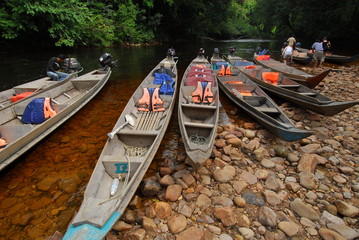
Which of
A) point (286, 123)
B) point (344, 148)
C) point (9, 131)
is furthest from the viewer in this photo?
point (286, 123)

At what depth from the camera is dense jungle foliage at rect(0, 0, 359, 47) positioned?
1605 centimetres

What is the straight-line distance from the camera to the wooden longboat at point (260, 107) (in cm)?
561

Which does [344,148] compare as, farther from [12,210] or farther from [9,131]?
[9,131]

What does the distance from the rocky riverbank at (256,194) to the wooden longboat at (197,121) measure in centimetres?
69

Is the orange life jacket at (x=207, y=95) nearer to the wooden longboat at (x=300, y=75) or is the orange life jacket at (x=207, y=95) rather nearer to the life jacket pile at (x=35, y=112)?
the wooden longboat at (x=300, y=75)

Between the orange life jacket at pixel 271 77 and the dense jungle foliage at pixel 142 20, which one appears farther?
the dense jungle foliage at pixel 142 20

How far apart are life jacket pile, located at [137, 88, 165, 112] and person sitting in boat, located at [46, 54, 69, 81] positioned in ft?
17.8

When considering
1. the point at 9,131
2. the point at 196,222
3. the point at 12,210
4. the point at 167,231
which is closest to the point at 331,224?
the point at 196,222

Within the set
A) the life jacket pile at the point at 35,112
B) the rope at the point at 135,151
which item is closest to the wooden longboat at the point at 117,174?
the rope at the point at 135,151

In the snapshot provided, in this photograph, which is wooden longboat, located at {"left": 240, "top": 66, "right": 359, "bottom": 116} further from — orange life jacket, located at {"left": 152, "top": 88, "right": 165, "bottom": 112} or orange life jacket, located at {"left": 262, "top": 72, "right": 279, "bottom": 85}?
orange life jacket, located at {"left": 152, "top": 88, "right": 165, "bottom": 112}

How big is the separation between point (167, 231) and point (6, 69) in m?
15.9

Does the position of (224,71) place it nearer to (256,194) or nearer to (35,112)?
(256,194)

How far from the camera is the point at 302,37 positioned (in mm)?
41656

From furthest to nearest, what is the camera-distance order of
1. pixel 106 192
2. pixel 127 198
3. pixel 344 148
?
pixel 344 148
pixel 106 192
pixel 127 198
